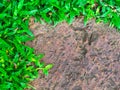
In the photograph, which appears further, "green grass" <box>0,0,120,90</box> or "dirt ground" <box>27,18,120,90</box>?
"dirt ground" <box>27,18,120,90</box>

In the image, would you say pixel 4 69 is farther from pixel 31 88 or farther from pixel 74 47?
pixel 74 47

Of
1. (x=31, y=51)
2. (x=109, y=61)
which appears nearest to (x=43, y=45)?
(x=31, y=51)

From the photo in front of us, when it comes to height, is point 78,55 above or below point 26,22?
below

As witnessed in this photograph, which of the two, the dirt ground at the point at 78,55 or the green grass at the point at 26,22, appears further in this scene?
the dirt ground at the point at 78,55
